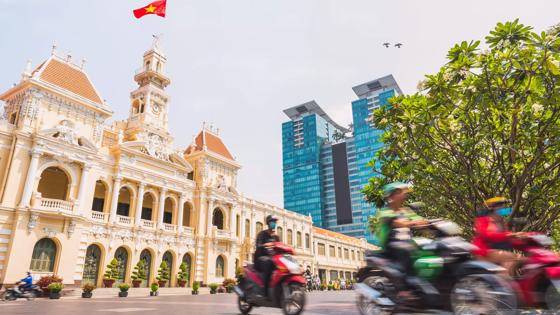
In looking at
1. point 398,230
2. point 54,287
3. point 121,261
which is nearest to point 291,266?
point 398,230

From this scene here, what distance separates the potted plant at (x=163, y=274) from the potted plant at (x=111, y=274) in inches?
134

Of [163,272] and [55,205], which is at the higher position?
[55,205]

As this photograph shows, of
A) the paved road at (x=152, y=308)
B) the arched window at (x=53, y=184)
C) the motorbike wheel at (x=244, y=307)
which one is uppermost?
the arched window at (x=53, y=184)

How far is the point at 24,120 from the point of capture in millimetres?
22234

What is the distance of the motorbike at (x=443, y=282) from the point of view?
4.30 meters

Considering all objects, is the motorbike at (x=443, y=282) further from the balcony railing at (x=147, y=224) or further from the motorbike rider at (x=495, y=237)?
the balcony railing at (x=147, y=224)

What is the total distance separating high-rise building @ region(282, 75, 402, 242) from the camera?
109 metres

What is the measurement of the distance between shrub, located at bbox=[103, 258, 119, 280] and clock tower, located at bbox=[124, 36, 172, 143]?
10448mm

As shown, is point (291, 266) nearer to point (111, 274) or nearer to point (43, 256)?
point (43, 256)

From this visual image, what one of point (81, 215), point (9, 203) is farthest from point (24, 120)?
point (81, 215)

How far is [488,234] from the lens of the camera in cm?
529

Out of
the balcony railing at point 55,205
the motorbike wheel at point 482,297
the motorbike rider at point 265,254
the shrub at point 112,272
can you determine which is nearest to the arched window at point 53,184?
the balcony railing at point 55,205

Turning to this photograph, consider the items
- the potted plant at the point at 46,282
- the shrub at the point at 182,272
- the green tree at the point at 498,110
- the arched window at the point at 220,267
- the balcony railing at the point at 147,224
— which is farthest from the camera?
the arched window at the point at 220,267

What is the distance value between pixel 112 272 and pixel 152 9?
17657mm
